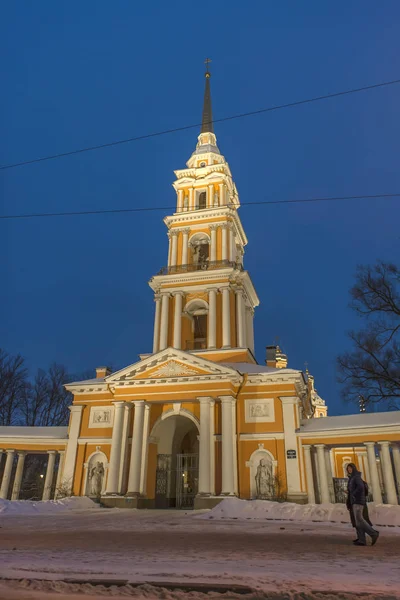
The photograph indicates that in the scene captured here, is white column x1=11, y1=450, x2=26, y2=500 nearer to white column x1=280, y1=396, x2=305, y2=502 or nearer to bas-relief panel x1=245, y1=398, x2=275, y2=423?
bas-relief panel x1=245, y1=398, x2=275, y2=423

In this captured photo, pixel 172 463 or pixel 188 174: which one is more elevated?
pixel 188 174

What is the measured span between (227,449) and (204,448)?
3.40 feet

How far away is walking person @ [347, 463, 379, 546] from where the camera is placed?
288 inches

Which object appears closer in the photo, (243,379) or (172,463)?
(243,379)

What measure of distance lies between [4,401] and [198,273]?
20.8 meters

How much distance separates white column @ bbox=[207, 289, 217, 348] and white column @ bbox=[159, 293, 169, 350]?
2.75 metres

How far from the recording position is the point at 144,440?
20391mm

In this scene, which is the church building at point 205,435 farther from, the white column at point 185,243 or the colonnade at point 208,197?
the colonnade at point 208,197

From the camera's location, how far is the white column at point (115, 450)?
778 inches

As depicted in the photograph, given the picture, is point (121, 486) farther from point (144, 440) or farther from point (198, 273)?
point (198, 273)

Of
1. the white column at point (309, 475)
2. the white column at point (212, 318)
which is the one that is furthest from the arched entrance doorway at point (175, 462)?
the white column at point (309, 475)

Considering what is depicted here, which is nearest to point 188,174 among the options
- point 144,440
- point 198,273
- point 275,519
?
point 198,273

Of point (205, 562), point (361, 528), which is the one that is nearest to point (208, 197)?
point (361, 528)

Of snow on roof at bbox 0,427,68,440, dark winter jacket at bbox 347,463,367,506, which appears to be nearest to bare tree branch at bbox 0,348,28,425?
snow on roof at bbox 0,427,68,440
